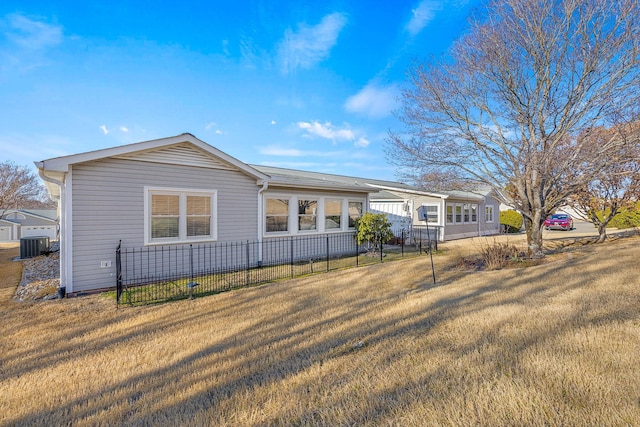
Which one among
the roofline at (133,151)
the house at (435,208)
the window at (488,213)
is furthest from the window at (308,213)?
the window at (488,213)

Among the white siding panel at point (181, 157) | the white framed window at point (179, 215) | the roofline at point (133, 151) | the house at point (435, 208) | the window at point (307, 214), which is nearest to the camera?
the roofline at point (133, 151)

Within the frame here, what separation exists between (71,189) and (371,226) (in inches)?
367

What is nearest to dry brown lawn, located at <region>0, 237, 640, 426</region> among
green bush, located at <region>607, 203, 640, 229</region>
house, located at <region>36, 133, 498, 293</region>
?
house, located at <region>36, 133, 498, 293</region>

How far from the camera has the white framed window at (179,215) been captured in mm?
7965

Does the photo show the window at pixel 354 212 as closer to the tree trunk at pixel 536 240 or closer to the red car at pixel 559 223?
the tree trunk at pixel 536 240

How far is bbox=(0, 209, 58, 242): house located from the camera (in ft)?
95.5

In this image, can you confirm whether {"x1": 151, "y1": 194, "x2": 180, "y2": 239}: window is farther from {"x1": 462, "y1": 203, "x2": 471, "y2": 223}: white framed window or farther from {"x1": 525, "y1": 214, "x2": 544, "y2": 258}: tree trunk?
{"x1": 462, "y1": 203, "x2": 471, "y2": 223}: white framed window

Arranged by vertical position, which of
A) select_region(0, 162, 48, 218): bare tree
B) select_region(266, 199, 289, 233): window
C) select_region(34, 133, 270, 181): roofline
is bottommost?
select_region(266, 199, 289, 233): window

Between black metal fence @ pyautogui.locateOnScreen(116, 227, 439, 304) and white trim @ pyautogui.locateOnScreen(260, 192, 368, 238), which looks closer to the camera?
black metal fence @ pyautogui.locateOnScreen(116, 227, 439, 304)

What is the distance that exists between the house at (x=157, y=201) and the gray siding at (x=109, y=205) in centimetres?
2

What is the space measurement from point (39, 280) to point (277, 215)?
691 cm

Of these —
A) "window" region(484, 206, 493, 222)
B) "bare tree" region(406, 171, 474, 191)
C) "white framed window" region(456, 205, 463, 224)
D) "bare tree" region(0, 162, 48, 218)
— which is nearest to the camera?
"bare tree" region(406, 171, 474, 191)

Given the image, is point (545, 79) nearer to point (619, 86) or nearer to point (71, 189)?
point (619, 86)

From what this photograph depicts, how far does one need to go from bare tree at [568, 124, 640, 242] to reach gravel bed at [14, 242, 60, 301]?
48.7ft
